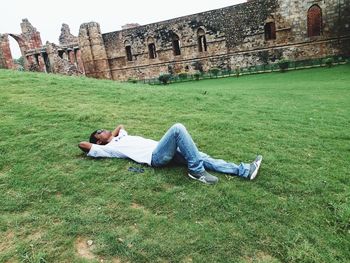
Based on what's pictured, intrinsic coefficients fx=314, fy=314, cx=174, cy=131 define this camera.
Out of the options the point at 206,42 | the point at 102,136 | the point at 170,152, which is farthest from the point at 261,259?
the point at 206,42

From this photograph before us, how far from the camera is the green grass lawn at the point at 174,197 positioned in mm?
2604

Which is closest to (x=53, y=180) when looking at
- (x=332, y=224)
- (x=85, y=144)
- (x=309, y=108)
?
(x=85, y=144)

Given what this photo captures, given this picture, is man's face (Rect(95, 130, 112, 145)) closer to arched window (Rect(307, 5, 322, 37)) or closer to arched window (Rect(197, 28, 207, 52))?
arched window (Rect(307, 5, 322, 37))

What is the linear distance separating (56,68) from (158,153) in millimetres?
22393

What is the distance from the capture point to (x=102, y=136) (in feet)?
14.1

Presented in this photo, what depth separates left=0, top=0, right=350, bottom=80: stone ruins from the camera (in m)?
20.1

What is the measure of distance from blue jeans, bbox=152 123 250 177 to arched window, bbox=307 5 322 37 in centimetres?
1975

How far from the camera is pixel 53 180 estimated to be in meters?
3.74

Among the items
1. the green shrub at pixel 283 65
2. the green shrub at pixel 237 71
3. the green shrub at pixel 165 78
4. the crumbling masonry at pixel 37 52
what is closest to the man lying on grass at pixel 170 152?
the green shrub at pixel 283 65

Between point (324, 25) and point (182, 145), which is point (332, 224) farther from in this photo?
point (324, 25)

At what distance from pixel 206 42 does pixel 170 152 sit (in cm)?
2124

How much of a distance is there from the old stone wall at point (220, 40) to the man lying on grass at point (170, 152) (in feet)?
63.2

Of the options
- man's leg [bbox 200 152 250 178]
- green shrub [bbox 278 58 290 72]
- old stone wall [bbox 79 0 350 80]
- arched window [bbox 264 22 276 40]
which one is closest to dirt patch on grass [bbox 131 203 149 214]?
man's leg [bbox 200 152 250 178]

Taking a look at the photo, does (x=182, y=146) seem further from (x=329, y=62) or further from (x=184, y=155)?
(x=329, y=62)
